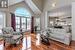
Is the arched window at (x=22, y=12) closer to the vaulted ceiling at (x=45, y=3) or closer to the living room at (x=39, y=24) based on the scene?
the living room at (x=39, y=24)

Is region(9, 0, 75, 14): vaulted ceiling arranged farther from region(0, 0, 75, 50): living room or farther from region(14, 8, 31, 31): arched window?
region(14, 8, 31, 31): arched window

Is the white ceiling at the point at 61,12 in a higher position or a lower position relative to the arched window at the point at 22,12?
lower

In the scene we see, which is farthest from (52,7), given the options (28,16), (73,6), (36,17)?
(28,16)

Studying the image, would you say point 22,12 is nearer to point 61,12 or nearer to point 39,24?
point 39,24

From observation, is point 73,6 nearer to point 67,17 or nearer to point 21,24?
point 67,17

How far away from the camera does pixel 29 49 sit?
4625mm

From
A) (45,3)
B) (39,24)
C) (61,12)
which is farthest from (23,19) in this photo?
(61,12)

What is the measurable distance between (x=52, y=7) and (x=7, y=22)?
4146 millimetres

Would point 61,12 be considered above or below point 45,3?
below

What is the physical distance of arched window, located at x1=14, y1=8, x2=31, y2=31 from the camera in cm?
1057

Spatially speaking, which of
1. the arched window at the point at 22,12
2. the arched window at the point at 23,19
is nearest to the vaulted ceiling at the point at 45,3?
the arched window at the point at 22,12

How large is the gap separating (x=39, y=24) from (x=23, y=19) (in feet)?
6.62

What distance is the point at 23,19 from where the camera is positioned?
37.1ft

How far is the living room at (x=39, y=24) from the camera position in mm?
5500
